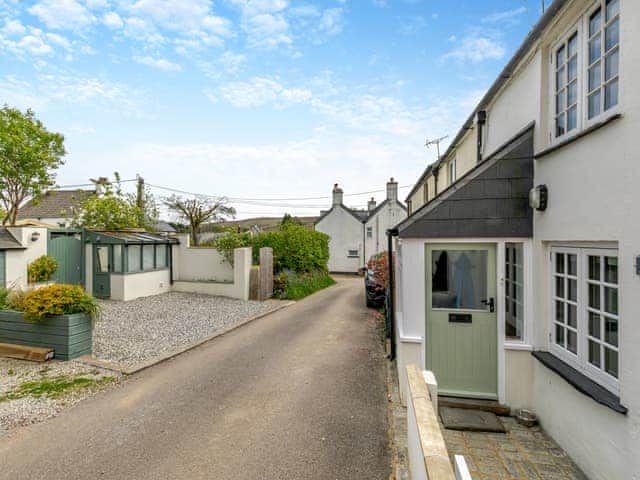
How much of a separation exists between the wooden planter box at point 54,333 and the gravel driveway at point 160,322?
19.4 inches

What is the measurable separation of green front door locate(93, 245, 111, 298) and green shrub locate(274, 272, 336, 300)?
728cm

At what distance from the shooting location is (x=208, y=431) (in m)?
4.42

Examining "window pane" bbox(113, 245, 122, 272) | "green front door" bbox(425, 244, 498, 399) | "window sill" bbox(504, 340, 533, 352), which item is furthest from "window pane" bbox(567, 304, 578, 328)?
"window pane" bbox(113, 245, 122, 272)

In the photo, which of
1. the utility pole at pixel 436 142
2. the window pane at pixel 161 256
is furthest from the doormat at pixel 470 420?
the window pane at pixel 161 256

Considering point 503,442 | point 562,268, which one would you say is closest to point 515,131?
point 562,268

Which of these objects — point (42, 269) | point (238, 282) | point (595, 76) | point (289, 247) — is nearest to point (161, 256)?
point (238, 282)

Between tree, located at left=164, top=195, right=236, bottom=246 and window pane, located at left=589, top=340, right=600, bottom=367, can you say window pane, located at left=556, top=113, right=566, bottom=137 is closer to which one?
window pane, located at left=589, top=340, right=600, bottom=367

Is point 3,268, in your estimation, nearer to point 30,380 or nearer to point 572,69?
point 30,380

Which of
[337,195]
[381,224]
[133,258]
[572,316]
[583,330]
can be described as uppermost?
[337,195]

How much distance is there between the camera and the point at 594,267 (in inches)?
148

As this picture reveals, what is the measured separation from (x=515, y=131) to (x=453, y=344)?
3697 millimetres

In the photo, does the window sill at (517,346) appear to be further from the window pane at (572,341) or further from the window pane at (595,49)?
the window pane at (595,49)

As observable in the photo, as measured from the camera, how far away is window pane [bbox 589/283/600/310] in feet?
12.1

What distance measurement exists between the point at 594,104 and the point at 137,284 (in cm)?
1526
